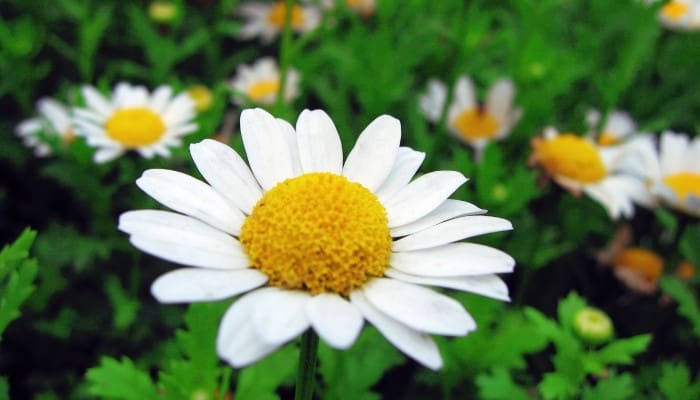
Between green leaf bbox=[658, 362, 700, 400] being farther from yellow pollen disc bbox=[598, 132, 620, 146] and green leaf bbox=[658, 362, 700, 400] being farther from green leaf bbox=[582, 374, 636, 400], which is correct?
yellow pollen disc bbox=[598, 132, 620, 146]

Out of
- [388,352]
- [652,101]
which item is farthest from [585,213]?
[388,352]

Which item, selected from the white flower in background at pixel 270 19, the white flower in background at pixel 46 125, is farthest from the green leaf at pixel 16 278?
the white flower in background at pixel 270 19

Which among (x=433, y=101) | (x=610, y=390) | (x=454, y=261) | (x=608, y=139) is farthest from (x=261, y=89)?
(x=454, y=261)

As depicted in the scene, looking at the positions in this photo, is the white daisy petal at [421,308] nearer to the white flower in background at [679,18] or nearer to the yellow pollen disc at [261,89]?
the yellow pollen disc at [261,89]

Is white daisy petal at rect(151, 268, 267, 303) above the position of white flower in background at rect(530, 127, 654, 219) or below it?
below

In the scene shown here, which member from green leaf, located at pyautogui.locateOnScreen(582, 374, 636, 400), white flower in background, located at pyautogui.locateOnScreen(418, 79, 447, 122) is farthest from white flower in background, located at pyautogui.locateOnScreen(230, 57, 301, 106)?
green leaf, located at pyautogui.locateOnScreen(582, 374, 636, 400)

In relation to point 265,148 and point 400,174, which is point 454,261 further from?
point 265,148
